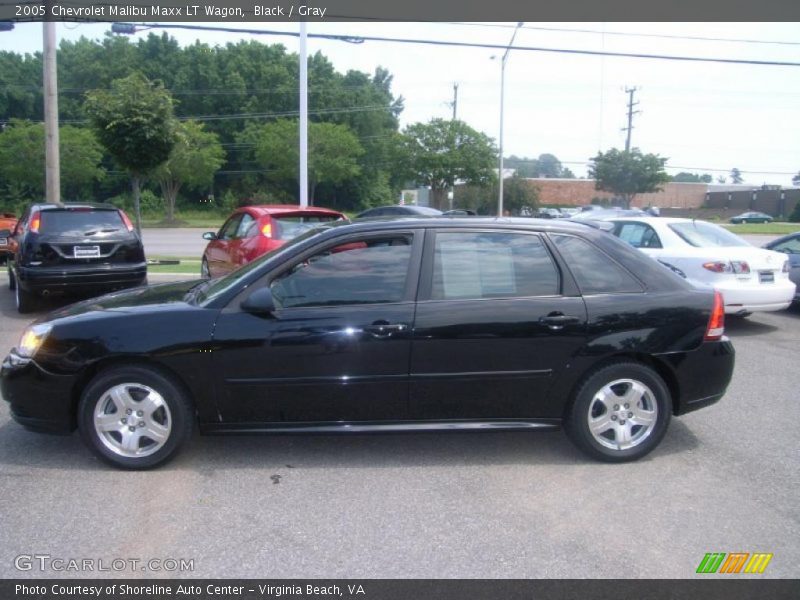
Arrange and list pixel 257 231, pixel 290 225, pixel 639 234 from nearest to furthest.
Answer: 1. pixel 257 231
2. pixel 290 225
3. pixel 639 234

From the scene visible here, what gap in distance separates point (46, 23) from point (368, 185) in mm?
48422

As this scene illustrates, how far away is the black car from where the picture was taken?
9.26 metres

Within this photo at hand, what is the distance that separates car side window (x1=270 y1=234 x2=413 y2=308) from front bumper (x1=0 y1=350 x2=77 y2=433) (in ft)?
Answer: 4.81

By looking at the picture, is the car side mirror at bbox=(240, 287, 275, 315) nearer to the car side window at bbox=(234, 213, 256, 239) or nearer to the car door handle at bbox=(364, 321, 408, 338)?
the car door handle at bbox=(364, 321, 408, 338)

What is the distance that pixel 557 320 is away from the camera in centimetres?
444

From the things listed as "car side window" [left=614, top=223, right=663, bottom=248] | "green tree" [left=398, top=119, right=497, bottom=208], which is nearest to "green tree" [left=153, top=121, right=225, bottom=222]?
"green tree" [left=398, top=119, right=497, bottom=208]

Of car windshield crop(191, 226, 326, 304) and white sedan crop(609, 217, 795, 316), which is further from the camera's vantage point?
white sedan crop(609, 217, 795, 316)

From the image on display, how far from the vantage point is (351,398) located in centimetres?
432

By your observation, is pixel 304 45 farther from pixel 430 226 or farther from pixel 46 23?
pixel 430 226

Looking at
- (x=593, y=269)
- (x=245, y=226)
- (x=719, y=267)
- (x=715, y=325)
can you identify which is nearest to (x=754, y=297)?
(x=719, y=267)

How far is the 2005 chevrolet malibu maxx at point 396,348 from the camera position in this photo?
4246 millimetres

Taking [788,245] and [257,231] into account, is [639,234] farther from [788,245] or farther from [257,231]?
[257,231]
